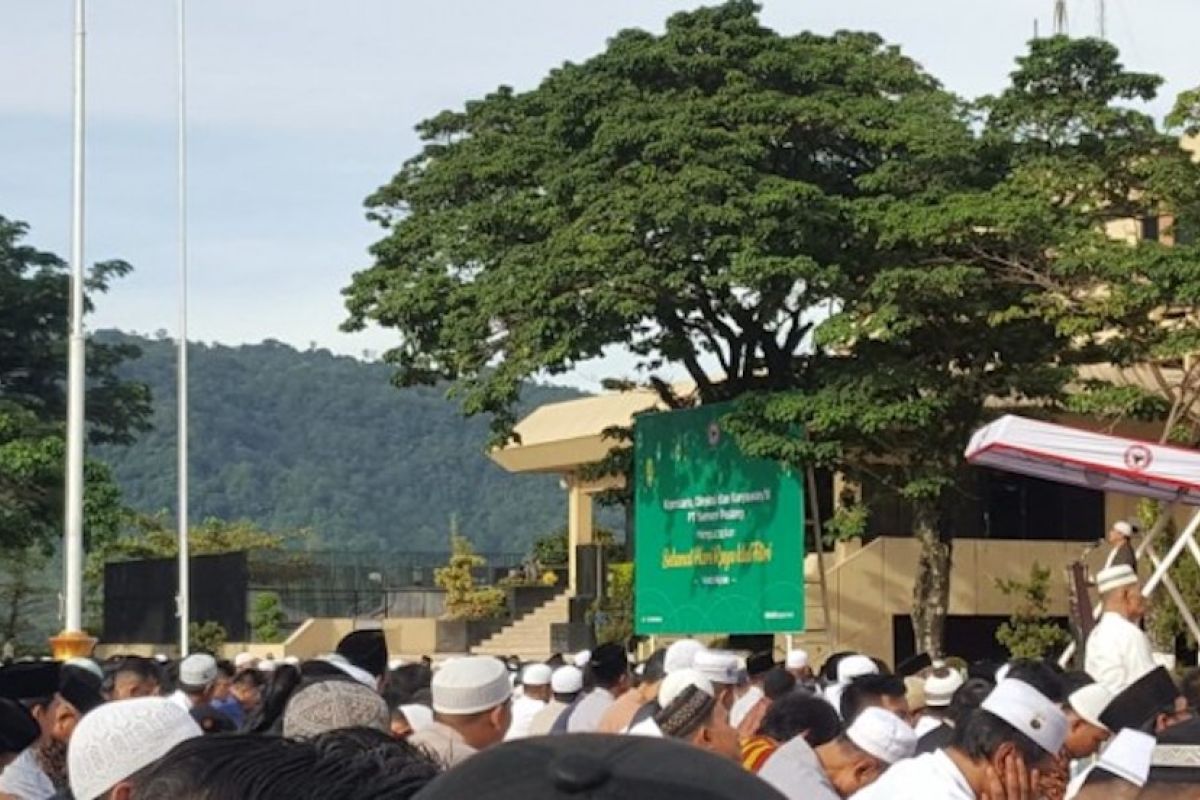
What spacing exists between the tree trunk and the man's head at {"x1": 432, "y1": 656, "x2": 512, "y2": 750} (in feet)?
73.9

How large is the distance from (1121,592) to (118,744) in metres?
7.65

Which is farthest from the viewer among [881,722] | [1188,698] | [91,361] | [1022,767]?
[91,361]

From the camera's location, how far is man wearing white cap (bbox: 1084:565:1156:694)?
11.0m

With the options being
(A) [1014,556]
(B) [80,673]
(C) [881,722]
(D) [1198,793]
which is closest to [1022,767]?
(C) [881,722]

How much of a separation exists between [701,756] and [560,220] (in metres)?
28.3

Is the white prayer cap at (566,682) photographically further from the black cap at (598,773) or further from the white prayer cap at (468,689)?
the black cap at (598,773)

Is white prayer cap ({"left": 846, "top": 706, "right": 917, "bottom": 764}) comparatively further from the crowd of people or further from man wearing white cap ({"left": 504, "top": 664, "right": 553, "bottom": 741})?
man wearing white cap ({"left": 504, "top": 664, "right": 553, "bottom": 741})

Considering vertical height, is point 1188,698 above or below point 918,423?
below

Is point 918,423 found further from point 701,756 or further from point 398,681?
point 701,756

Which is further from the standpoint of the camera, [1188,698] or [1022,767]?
[1188,698]

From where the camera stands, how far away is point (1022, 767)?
21.9ft

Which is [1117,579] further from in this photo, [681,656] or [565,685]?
[565,685]

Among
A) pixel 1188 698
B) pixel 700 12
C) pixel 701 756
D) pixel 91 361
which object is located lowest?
pixel 1188 698

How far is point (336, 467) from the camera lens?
183375 mm
